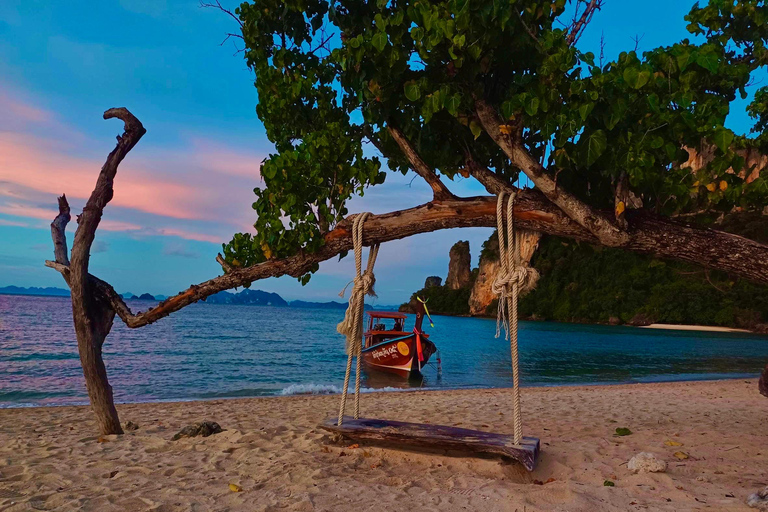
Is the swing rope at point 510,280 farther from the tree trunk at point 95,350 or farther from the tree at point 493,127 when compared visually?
the tree trunk at point 95,350

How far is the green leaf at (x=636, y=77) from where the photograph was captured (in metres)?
3.27

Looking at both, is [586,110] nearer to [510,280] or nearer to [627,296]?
[510,280]

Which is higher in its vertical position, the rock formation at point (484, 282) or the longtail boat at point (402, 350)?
the rock formation at point (484, 282)

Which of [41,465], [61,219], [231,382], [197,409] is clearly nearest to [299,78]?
[61,219]

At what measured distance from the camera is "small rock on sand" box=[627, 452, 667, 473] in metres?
3.56

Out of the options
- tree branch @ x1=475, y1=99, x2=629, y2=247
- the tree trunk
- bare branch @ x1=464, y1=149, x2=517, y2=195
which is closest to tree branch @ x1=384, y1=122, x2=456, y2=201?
bare branch @ x1=464, y1=149, x2=517, y2=195

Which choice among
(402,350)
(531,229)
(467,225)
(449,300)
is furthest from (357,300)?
(449,300)

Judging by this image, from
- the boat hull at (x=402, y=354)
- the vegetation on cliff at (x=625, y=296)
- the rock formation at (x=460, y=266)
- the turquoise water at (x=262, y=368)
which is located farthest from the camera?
the rock formation at (x=460, y=266)

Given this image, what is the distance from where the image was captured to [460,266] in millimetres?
98500

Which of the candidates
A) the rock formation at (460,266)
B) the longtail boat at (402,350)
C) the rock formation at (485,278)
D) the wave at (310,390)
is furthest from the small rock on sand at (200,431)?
the rock formation at (460,266)

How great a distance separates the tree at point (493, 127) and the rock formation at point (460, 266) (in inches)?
3676

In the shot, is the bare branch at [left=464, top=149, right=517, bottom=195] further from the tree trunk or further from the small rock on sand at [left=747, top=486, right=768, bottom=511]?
the tree trunk

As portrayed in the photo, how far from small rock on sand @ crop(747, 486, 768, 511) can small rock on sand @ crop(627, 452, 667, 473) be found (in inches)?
27.3

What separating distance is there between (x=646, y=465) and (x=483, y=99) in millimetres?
2849
